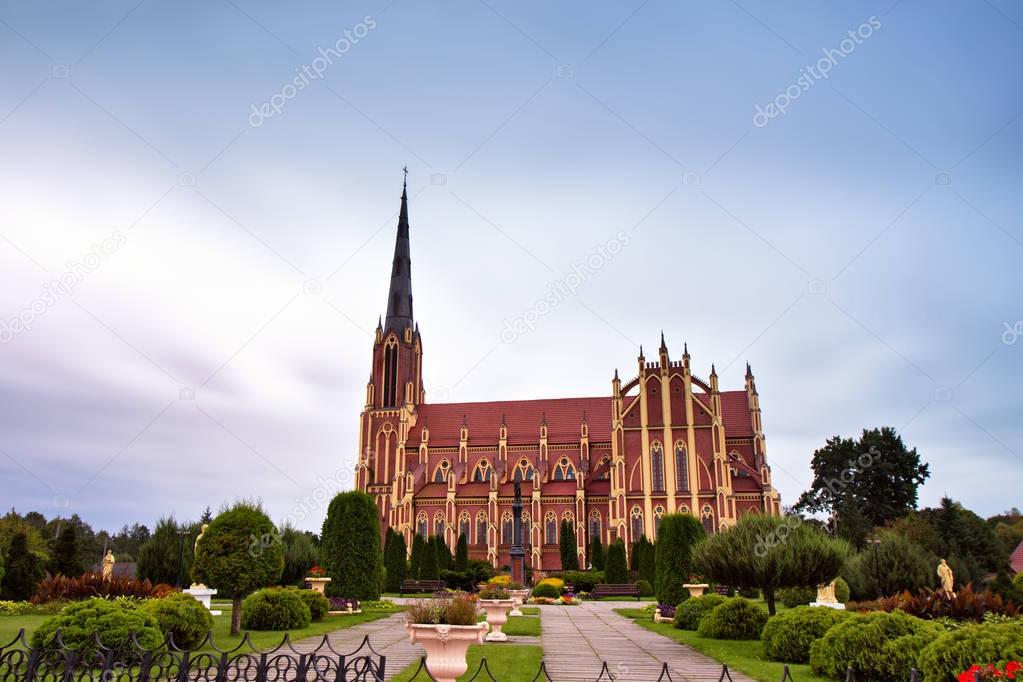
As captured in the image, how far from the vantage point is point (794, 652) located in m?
14.1

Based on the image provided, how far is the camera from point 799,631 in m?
14.1

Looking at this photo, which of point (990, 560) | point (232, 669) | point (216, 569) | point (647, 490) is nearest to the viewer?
point (232, 669)

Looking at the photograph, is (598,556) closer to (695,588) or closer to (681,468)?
(681,468)

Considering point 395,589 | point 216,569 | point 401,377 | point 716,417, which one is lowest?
point 395,589

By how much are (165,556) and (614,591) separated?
2397 cm

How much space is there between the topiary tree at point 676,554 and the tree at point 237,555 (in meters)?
13.8

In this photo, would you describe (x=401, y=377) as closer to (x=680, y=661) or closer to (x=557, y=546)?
(x=557, y=546)

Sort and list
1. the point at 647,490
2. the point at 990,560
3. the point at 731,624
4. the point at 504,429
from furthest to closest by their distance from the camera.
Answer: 1. the point at 504,429
2. the point at 647,490
3. the point at 990,560
4. the point at 731,624

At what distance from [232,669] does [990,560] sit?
177 feet

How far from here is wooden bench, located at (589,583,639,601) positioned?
3944 cm

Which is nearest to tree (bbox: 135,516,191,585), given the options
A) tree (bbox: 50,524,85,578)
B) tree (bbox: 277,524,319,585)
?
tree (bbox: 50,524,85,578)

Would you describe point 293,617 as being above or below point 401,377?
below

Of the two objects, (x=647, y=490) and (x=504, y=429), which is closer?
(x=647, y=490)

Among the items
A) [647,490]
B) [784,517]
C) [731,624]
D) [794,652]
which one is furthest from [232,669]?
[647,490]
